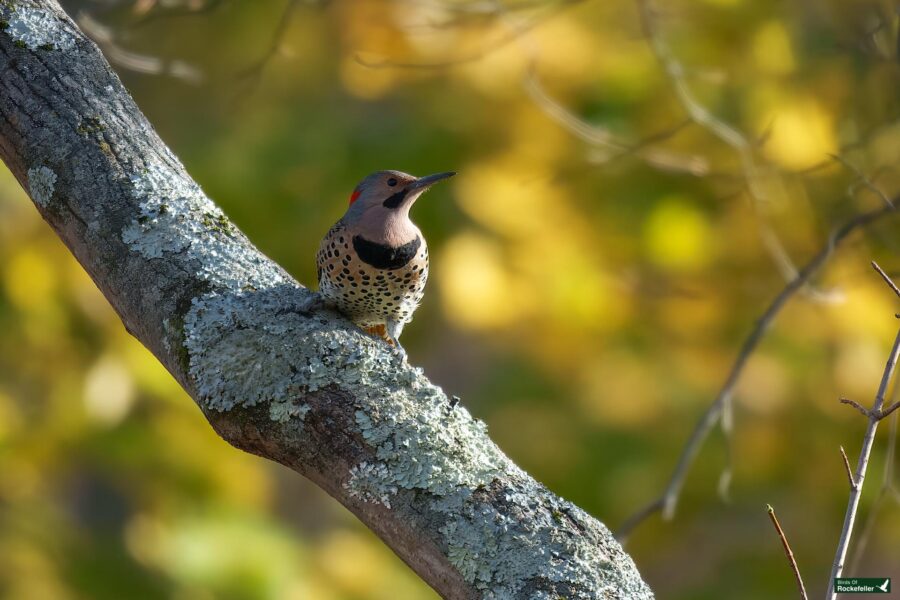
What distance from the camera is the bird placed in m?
3.03

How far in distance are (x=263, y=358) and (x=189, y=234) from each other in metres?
0.41

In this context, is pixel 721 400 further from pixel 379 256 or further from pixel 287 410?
pixel 287 410

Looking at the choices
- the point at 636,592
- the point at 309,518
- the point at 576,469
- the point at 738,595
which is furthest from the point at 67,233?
the point at 738,595

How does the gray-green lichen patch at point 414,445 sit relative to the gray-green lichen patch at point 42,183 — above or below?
below

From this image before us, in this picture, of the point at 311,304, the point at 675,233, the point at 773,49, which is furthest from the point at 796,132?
the point at 311,304

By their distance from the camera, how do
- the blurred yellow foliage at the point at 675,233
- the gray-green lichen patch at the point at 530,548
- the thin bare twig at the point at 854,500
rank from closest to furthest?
the thin bare twig at the point at 854,500 < the gray-green lichen patch at the point at 530,548 < the blurred yellow foliage at the point at 675,233

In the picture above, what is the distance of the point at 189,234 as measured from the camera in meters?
2.54

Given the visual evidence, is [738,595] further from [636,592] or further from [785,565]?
[636,592]

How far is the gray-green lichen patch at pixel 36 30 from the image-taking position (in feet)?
8.58

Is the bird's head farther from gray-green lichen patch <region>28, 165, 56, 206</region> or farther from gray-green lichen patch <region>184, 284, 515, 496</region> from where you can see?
gray-green lichen patch <region>28, 165, 56, 206</region>

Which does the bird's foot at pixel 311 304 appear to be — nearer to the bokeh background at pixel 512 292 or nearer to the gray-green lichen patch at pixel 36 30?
the gray-green lichen patch at pixel 36 30

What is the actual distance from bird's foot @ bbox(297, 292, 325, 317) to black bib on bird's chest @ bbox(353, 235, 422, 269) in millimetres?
404

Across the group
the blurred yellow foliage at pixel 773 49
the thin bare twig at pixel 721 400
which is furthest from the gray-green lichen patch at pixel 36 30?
the blurred yellow foliage at pixel 773 49

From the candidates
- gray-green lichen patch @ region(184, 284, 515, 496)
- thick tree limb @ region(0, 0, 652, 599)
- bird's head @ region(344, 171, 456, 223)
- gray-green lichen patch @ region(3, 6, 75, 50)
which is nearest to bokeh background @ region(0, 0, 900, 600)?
bird's head @ region(344, 171, 456, 223)
